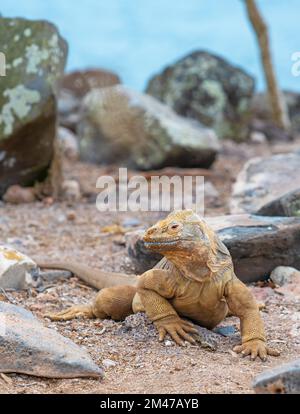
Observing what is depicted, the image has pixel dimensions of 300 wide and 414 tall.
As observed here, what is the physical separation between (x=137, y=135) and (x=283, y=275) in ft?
20.9

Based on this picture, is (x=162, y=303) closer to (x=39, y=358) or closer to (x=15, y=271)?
(x=39, y=358)

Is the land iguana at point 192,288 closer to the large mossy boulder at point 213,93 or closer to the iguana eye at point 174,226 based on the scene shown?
the iguana eye at point 174,226

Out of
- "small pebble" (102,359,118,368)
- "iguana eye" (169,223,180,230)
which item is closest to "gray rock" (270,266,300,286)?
"iguana eye" (169,223,180,230)

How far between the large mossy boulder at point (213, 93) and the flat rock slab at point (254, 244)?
1017cm

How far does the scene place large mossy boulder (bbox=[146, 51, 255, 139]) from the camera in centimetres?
1596

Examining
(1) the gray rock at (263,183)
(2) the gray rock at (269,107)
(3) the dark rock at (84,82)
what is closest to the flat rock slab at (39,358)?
(1) the gray rock at (263,183)

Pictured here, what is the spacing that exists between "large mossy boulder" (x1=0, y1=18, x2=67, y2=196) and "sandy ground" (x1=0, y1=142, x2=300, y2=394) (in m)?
0.75

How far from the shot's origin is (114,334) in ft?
15.6

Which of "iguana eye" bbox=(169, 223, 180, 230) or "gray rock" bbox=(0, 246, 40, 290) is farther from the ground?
"iguana eye" bbox=(169, 223, 180, 230)

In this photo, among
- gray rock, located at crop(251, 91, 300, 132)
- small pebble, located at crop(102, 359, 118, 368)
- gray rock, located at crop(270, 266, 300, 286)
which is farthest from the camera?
gray rock, located at crop(251, 91, 300, 132)

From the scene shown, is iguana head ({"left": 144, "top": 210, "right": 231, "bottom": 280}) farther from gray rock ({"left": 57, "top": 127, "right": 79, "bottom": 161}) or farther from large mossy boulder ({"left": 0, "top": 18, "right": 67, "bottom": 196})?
gray rock ({"left": 57, "top": 127, "right": 79, "bottom": 161})

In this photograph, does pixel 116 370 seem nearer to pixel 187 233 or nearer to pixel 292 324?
pixel 187 233

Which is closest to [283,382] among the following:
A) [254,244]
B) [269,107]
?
[254,244]
